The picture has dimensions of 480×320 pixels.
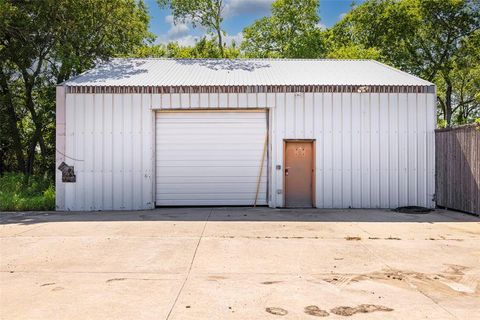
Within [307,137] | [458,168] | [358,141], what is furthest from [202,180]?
[458,168]

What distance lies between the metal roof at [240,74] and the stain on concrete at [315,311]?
30.4ft

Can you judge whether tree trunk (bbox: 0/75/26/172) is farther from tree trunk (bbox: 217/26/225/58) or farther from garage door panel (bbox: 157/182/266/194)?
tree trunk (bbox: 217/26/225/58)

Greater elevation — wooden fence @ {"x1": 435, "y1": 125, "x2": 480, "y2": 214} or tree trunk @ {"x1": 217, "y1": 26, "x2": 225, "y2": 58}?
tree trunk @ {"x1": 217, "y1": 26, "x2": 225, "y2": 58}

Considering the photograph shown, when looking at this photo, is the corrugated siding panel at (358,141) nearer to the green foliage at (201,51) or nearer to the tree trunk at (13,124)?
the tree trunk at (13,124)

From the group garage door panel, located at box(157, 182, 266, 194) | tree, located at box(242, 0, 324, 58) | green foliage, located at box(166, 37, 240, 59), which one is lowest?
garage door panel, located at box(157, 182, 266, 194)

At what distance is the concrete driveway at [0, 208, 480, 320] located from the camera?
433cm

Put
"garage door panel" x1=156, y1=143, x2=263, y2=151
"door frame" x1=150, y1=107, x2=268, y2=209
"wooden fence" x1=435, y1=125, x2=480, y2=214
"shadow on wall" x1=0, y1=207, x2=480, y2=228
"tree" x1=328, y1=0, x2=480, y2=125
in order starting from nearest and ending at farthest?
"shadow on wall" x1=0, y1=207, x2=480, y2=228 < "wooden fence" x1=435, y1=125, x2=480, y2=214 < "door frame" x1=150, y1=107, x2=268, y2=209 < "garage door panel" x1=156, y1=143, x2=263, y2=151 < "tree" x1=328, y1=0, x2=480, y2=125

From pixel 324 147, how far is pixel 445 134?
3547 mm

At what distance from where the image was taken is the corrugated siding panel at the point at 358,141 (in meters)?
12.9

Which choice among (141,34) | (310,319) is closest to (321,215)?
(310,319)

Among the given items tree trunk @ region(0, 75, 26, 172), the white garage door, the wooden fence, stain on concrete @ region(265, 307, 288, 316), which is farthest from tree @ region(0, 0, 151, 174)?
stain on concrete @ region(265, 307, 288, 316)

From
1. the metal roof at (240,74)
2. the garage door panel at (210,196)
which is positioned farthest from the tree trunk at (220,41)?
the garage door panel at (210,196)

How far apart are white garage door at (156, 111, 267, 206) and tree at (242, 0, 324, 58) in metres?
20.4

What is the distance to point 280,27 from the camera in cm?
3359
